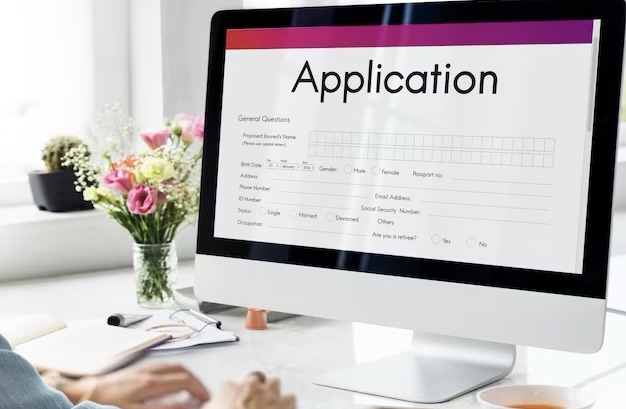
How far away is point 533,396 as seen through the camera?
1138mm

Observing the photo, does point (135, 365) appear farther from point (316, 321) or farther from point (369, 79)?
point (369, 79)

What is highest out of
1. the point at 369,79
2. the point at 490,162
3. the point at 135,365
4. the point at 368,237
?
the point at 369,79

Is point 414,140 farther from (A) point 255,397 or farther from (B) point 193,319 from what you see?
(B) point 193,319

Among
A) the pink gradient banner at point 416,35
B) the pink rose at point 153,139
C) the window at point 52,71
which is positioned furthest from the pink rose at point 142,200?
the window at point 52,71

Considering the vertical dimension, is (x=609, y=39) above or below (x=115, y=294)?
above

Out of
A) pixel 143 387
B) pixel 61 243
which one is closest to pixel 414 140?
pixel 143 387

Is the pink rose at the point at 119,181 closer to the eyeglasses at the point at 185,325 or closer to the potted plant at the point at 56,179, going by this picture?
the eyeglasses at the point at 185,325

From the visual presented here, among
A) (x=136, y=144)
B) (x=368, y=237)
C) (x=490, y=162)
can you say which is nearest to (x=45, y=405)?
(x=368, y=237)

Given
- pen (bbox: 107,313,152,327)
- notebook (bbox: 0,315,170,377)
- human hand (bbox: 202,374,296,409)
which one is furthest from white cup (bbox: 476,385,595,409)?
pen (bbox: 107,313,152,327)

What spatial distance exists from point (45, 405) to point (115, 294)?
0.85 m

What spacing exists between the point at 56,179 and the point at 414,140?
106cm

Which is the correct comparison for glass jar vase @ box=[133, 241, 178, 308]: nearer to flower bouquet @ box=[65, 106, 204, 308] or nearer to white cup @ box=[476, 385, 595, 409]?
flower bouquet @ box=[65, 106, 204, 308]

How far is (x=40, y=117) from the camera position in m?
2.33

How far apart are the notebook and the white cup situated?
0.53 metres
